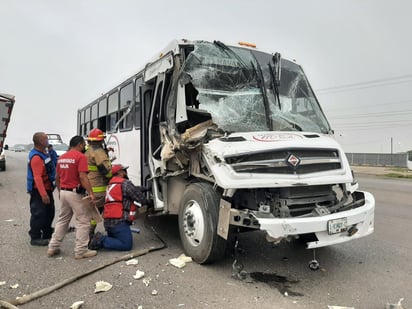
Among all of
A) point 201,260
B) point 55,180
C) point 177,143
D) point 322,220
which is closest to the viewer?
point 322,220

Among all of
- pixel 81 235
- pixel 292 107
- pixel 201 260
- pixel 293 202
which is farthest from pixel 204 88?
pixel 81 235

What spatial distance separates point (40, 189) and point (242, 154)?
3237 millimetres

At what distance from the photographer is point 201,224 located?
4.59 m

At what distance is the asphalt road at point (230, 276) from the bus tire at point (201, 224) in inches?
8.3

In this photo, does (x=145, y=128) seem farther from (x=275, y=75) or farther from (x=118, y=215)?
(x=275, y=75)

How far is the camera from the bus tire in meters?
4.43

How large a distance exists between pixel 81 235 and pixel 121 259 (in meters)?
0.70

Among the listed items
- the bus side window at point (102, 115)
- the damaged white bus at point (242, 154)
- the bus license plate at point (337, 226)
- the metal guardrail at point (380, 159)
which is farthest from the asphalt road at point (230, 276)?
the metal guardrail at point (380, 159)

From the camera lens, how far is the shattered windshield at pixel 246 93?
5.00m

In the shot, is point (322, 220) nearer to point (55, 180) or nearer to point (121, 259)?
point (121, 259)

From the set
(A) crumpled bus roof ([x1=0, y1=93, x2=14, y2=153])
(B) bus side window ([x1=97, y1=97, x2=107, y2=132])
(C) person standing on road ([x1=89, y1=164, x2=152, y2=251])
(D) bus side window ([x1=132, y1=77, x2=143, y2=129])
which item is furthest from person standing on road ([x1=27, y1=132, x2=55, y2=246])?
(A) crumpled bus roof ([x1=0, y1=93, x2=14, y2=153])

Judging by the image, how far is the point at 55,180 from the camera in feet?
19.1

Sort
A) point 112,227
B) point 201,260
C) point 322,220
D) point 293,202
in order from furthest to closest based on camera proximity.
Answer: point 112,227 → point 201,260 → point 293,202 → point 322,220

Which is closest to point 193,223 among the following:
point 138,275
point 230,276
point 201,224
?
point 201,224
